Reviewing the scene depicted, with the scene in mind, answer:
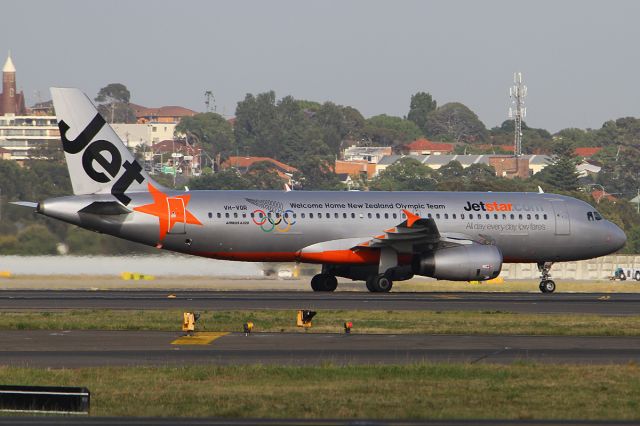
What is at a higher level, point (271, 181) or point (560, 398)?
point (271, 181)

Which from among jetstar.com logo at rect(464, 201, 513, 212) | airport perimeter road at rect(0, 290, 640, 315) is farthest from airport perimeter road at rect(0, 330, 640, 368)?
jetstar.com logo at rect(464, 201, 513, 212)

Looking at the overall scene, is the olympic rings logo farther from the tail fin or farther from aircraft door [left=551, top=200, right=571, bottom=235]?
aircraft door [left=551, top=200, right=571, bottom=235]

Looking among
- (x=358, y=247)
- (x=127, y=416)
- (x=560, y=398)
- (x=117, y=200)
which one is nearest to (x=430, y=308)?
(x=358, y=247)

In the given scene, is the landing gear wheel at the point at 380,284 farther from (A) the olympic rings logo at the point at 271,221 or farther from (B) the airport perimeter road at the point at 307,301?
(A) the olympic rings logo at the point at 271,221

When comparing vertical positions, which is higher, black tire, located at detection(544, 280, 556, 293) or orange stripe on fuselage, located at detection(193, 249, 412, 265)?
orange stripe on fuselage, located at detection(193, 249, 412, 265)

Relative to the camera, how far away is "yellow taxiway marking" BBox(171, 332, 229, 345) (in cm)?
2670

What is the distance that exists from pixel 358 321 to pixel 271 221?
15.1 meters

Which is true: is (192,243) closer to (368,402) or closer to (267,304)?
(267,304)

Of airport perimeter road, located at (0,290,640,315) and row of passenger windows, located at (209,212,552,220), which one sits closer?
airport perimeter road, located at (0,290,640,315)

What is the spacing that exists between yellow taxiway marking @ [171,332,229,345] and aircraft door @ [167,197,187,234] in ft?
56.2

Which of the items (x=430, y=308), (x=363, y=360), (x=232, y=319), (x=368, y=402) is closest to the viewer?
(x=368, y=402)

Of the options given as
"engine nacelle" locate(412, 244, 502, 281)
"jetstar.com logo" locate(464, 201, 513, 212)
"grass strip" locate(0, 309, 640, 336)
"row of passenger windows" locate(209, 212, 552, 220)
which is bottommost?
"grass strip" locate(0, 309, 640, 336)

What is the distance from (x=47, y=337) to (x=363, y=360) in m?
7.68

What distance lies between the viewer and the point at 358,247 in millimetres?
47625
